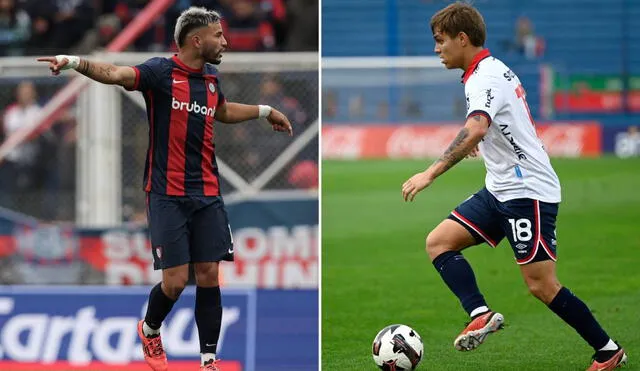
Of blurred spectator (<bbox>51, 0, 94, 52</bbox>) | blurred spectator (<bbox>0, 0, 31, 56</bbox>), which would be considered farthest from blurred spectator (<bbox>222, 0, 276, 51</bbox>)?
blurred spectator (<bbox>0, 0, 31, 56</bbox>)

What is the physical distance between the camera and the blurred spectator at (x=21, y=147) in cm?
1229

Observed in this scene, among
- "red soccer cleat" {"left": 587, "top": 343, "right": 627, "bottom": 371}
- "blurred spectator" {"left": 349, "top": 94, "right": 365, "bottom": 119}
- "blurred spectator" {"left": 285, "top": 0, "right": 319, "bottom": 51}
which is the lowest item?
"red soccer cleat" {"left": 587, "top": 343, "right": 627, "bottom": 371}

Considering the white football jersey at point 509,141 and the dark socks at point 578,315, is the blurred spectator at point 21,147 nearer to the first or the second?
the white football jersey at point 509,141

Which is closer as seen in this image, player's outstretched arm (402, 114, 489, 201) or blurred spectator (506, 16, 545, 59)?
player's outstretched arm (402, 114, 489, 201)

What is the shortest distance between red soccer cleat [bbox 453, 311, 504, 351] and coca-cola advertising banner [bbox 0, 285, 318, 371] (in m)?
1.43

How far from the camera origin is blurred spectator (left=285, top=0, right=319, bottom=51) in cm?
1489

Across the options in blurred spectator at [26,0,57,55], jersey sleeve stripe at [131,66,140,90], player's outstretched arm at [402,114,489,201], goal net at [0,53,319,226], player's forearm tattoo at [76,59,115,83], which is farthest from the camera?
blurred spectator at [26,0,57,55]

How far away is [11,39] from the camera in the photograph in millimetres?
16359

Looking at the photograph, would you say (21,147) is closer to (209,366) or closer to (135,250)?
(135,250)

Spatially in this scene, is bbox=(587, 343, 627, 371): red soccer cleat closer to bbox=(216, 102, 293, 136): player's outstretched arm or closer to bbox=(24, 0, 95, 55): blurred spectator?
bbox=(216, 102, 293, 136): player's outstretched arm

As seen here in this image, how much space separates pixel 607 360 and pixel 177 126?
109 inches

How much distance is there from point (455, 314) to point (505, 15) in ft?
64.4

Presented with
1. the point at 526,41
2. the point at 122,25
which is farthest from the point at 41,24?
the point at 526,41

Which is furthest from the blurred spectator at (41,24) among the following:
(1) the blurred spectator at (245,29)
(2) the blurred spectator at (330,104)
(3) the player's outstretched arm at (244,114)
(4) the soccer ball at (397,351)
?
(4) the soccer ball at (397,351)
